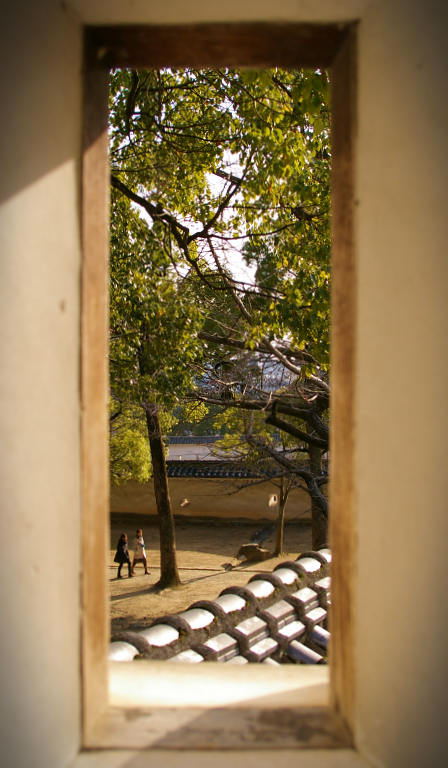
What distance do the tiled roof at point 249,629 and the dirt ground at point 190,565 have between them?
3.53 m

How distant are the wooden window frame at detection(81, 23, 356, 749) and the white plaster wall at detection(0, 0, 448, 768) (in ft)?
0.09

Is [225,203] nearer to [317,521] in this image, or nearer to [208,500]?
[317,521]

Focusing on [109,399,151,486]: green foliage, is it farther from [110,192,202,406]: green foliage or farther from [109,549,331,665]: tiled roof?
[109,549,331,665]: tiled roof

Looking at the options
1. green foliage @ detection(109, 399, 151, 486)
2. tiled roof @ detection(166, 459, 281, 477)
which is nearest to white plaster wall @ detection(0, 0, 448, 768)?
green foliage @ detection(109, 399, 151, 486)

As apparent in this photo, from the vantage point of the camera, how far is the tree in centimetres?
386

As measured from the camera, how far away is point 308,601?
148 inches
